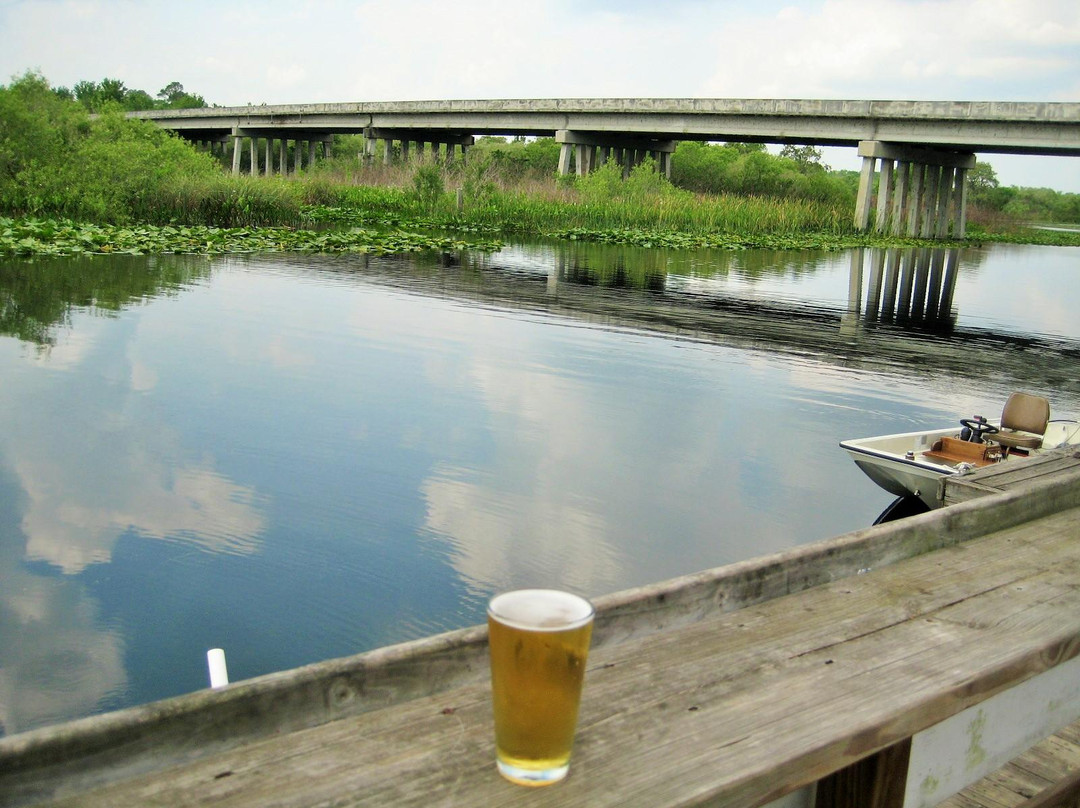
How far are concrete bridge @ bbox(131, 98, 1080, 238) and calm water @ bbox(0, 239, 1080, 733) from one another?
3002 cm

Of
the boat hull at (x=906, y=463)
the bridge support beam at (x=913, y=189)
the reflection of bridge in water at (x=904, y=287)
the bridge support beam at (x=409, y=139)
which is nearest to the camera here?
the boat hull at (x=906, y=463)

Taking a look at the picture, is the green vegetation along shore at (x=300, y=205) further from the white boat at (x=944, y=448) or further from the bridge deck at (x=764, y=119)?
the white boat at (x=944, y=448)

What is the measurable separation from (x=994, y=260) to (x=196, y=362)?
4384 centimetres

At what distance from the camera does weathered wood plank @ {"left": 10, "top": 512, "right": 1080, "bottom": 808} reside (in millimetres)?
1617

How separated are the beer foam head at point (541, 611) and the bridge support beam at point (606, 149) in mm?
54080

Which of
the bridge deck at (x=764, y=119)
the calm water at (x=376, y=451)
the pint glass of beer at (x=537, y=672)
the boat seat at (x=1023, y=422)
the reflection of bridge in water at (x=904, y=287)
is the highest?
the bridge deck at (x=764, y=119)

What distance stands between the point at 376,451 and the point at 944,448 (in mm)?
4780

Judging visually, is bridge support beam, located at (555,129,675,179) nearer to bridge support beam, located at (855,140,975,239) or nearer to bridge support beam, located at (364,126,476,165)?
bridge support beam, located at (364,126,476,165)

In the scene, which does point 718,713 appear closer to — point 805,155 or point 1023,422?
point 1023,422

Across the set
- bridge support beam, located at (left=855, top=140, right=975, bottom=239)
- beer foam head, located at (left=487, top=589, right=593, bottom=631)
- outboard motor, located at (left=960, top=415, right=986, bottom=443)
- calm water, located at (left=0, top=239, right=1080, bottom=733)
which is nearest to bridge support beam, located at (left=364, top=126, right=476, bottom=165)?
bridge support beam, located at (left=855, top=140, right=975, bottom=239)

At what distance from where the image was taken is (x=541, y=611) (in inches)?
60.2

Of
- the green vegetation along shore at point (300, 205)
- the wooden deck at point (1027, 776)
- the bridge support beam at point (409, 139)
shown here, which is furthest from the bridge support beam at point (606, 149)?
the wooden deck at point (1027, 776)

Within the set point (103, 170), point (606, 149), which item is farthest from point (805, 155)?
point (103, 170)

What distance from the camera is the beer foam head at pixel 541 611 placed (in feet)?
4.90
